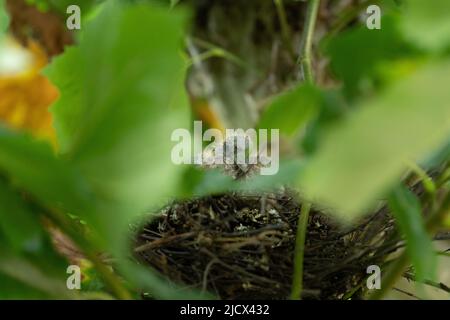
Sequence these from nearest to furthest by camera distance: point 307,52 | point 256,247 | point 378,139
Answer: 1. point 378,139
2. point 256,247
3. point 307,52

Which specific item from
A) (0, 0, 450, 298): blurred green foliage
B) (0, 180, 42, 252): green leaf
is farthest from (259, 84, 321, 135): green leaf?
(0, 180, 42, 252): green leaf

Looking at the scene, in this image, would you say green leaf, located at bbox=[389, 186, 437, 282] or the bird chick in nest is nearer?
green leaf, located at bbox=[389, 186, 437, 282]

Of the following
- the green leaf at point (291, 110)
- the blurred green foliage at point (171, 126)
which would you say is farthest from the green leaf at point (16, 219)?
the green leaf at point (291, 110)

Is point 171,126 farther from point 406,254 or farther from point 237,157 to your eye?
point 237,157

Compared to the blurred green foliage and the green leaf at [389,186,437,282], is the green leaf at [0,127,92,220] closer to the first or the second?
the blurred green foliage

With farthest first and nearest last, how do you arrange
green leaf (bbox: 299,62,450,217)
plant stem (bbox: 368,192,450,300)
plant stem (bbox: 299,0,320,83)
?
plant stem (bbox: 299,0,320,83), plant stem (bbox: 368,192,450,300), green leaf (bbox: 299,62,450,217)

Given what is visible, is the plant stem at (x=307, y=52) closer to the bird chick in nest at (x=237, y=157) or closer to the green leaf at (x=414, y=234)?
the bird chick in nest at (x=237, y=157)

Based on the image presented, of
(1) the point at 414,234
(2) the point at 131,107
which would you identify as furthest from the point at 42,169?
(1) the point at 414,234
